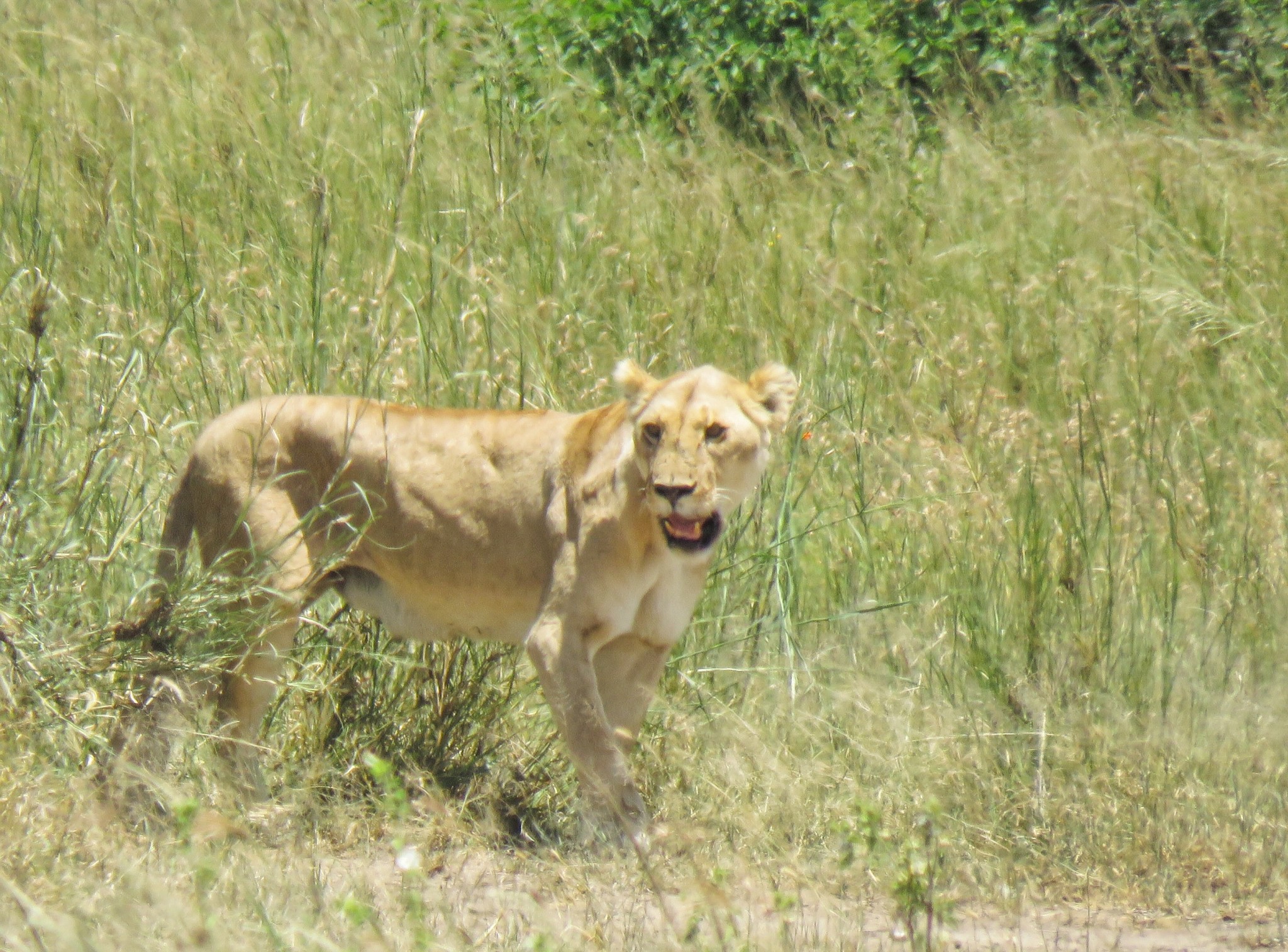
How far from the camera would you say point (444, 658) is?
4.85 meters

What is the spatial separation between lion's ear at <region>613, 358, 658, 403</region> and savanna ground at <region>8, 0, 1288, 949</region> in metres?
0.79

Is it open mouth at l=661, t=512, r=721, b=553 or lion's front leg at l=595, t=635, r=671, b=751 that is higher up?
open mouth at l=661, t=512, r=721, b=553

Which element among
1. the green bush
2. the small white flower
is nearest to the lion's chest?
the small white flower

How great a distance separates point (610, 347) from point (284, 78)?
108 inches

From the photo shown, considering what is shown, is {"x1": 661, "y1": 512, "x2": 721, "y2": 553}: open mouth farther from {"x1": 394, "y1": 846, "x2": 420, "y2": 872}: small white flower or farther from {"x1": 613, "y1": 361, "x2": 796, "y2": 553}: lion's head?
{"x1": 394, "y1": 846, "x2": 420, "y2": 872}: small white flower

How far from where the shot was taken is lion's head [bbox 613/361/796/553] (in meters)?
4.16

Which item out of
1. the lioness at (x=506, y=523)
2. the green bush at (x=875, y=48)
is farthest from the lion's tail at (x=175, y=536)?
the green bush at (x=875, y=48)

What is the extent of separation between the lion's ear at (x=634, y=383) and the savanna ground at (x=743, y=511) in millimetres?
792

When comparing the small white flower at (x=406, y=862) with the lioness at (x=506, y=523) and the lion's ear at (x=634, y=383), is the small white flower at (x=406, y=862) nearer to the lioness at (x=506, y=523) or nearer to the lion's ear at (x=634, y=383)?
the lioness at (x=506, y=523)

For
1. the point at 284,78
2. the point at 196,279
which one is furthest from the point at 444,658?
the point at 284,78

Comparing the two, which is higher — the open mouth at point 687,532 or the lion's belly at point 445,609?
the open mouth at point 687,532

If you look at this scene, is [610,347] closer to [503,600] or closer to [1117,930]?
[503,600]

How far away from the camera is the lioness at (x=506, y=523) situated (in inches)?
169

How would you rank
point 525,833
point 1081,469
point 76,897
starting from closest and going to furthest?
1. point 76,897
2. point 525,833
3. point 1081,469
